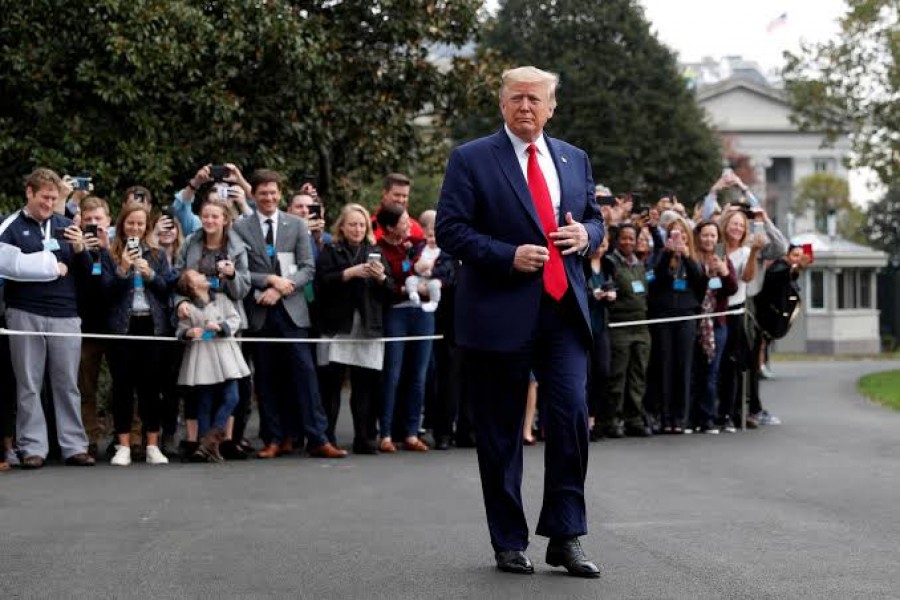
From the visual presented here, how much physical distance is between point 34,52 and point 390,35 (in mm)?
5315

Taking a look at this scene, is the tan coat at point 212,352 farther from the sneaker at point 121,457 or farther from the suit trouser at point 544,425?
the suit trouser at point 544,425

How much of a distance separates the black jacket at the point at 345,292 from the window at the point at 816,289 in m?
43.8

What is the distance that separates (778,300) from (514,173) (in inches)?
359

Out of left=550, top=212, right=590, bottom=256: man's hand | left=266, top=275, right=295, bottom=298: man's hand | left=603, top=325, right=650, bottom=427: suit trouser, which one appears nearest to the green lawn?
left=603, top=325, right=650, bottom=427: suit trouser

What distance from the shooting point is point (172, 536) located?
27.8 ft

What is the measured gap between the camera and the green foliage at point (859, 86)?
116 ft

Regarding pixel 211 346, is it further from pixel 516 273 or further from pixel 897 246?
pixel 897 246

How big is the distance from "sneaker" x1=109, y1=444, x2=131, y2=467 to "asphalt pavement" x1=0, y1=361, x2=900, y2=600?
5.1 inches

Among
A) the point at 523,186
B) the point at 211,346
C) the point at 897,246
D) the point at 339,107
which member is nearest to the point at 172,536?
the point at 523,186

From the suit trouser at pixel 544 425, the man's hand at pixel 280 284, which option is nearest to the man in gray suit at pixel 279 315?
the man's hand at pixel 280 284

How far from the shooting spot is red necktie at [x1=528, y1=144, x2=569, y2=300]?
24.4ft

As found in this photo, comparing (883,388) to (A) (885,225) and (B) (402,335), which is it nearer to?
(B) (402,335)

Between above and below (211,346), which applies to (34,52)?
above

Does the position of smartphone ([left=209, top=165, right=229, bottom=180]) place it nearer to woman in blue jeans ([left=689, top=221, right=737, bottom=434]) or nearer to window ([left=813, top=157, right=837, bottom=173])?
woman in blue jeans ([left=689, top=221, right=737, bottom=434])
